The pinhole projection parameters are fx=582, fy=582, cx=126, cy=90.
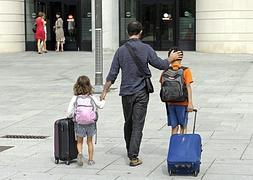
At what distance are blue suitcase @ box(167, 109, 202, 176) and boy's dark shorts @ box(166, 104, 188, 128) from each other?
82 cm

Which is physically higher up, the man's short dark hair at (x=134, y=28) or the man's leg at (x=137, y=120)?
the man's short dark hair at (x=134, y=28)

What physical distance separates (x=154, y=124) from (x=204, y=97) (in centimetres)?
359

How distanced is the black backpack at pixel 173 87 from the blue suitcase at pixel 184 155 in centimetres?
67

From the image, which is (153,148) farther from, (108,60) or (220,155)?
(108,60)

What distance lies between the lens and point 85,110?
748cm

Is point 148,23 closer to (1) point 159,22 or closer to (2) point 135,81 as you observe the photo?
(1) point 159,22

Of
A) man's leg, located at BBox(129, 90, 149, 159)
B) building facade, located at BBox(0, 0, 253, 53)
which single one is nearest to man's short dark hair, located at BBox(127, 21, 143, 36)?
man's leg, located at BBox(129, 90, 149, 159)

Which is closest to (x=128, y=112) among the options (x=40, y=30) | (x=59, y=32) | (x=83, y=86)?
(x=83, y=86)

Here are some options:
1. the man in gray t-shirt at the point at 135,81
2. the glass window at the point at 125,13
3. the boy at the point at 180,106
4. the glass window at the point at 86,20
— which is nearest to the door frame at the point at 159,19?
the glass window at the point at 125,13

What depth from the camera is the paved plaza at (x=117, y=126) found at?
290 inches

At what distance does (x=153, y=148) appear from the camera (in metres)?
8.80

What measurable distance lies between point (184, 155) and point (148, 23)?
2299 cm

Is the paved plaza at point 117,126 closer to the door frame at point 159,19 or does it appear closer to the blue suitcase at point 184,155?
the blue suitcase at point 184,155

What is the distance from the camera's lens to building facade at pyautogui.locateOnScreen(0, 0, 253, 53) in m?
26.8
